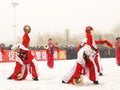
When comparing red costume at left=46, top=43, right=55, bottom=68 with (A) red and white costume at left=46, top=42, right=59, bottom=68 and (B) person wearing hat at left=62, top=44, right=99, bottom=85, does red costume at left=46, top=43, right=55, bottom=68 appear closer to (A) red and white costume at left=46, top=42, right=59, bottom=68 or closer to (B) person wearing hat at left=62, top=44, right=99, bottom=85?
(A) red and white costume at left=46, top=42, right=59, bottom=68

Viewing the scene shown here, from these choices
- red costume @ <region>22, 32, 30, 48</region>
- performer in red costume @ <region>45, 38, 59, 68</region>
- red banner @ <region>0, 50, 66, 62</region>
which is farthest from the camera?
red banner @ <region>0, 50, 66, 62</region>

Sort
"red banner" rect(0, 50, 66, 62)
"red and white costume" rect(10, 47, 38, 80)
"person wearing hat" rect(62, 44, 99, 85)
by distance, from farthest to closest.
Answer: "red banner" rect(0, 50, 66, 62), "red and white costume" rect(10, 47, 38, 80), "person wearing hat" rect(62, 44, 99, 85)

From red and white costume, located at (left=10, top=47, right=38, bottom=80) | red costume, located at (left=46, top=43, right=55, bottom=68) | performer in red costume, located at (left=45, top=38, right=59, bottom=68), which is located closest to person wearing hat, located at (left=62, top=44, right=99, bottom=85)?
red and white costume, located at (left=10, top=47, right=38, bottom=80)

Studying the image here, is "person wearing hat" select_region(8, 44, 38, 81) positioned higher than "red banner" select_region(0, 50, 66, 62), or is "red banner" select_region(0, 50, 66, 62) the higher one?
"red banner" select_region(0, 50, 66, 62)

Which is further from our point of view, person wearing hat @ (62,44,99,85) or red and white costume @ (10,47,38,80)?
red and white costume @ (10,47,38,80)

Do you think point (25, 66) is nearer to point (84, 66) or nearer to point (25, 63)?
point (25, 63)

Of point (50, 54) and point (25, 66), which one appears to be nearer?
point (25, 66)

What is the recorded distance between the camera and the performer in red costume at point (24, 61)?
1527 cm

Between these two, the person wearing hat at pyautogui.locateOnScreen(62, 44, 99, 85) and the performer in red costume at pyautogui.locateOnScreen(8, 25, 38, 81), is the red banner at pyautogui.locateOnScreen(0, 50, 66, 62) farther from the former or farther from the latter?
the person wearing hat at pyautogui.locateOnScreen(62, 44, 99, 85)

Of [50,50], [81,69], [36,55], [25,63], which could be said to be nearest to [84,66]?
[81,69]

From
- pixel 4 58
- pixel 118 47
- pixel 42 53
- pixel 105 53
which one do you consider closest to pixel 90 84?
pixel 118 47

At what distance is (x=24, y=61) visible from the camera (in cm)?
1539

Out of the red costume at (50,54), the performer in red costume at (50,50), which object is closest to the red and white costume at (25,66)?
the performer in red costume at (50,50)

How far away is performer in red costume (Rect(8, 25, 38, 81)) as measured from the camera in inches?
601
